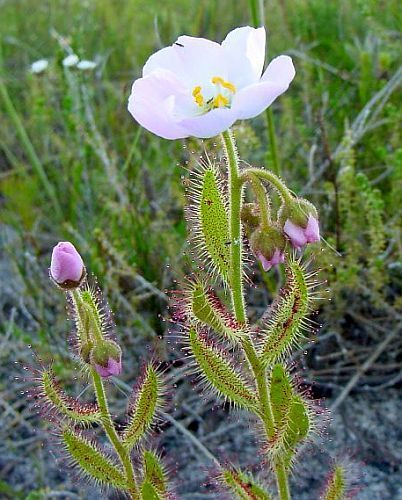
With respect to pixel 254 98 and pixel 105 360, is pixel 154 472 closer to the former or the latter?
pixel 105 360

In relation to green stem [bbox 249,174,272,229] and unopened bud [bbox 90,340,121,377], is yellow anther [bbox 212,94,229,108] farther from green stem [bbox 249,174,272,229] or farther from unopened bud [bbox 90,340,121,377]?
unopened bud [bbox 90,340,121,377]

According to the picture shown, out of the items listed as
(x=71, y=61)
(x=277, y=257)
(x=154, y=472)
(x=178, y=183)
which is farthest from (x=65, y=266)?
(x=71, y=61)

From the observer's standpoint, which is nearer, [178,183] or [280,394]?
[280,394]

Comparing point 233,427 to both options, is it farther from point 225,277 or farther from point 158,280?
point 225,277

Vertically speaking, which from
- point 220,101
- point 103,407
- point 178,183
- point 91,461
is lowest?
point 178,183

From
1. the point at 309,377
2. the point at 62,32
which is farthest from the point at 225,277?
the point at 62,32

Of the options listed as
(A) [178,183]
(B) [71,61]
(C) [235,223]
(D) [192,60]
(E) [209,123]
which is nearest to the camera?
(E) [209,123]
